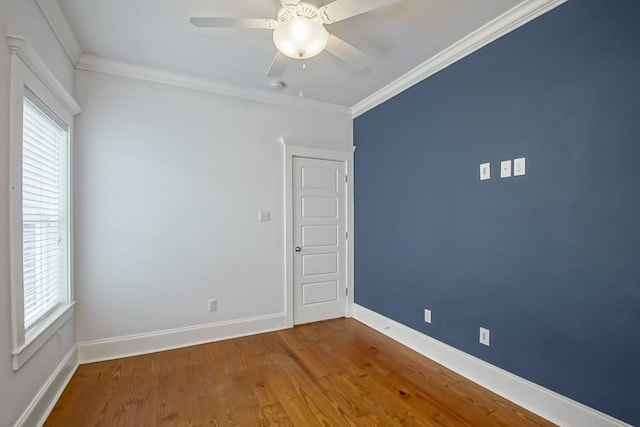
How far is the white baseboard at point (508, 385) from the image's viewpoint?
5.65ft

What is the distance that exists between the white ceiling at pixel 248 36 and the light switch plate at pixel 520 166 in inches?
41.3

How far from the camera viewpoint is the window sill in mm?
1580

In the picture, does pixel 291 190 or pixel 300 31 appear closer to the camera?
pixel 300 31

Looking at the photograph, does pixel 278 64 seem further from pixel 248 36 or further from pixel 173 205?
pixel 173 205

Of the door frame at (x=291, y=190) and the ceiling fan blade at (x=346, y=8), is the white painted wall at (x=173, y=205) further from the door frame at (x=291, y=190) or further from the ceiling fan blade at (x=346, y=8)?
the ceiling fan blade at (x=346, y=8)

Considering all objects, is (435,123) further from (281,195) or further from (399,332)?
(399,332)

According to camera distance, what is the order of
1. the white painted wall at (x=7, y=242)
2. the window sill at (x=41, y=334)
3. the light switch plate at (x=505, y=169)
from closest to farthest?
the white painted wall at (x=7, y=242) < the window sill at (x=41, y=334) < the light switch plate at (x=505, y=169)

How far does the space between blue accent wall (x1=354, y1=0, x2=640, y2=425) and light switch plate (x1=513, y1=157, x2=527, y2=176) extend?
0.13 feet

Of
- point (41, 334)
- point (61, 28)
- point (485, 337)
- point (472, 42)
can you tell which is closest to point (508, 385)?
point (485, 337)

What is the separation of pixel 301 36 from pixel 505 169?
5.57 ft

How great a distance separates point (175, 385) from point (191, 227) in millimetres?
1418

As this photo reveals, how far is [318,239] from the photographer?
146 inches

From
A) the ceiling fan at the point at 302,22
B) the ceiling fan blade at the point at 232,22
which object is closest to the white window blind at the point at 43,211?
the ceiling fan blade at the point at 232,22

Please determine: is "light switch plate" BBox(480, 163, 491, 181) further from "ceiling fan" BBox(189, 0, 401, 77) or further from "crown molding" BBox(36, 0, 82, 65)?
"crown molding" BBox(36, 0, 82, 65)
